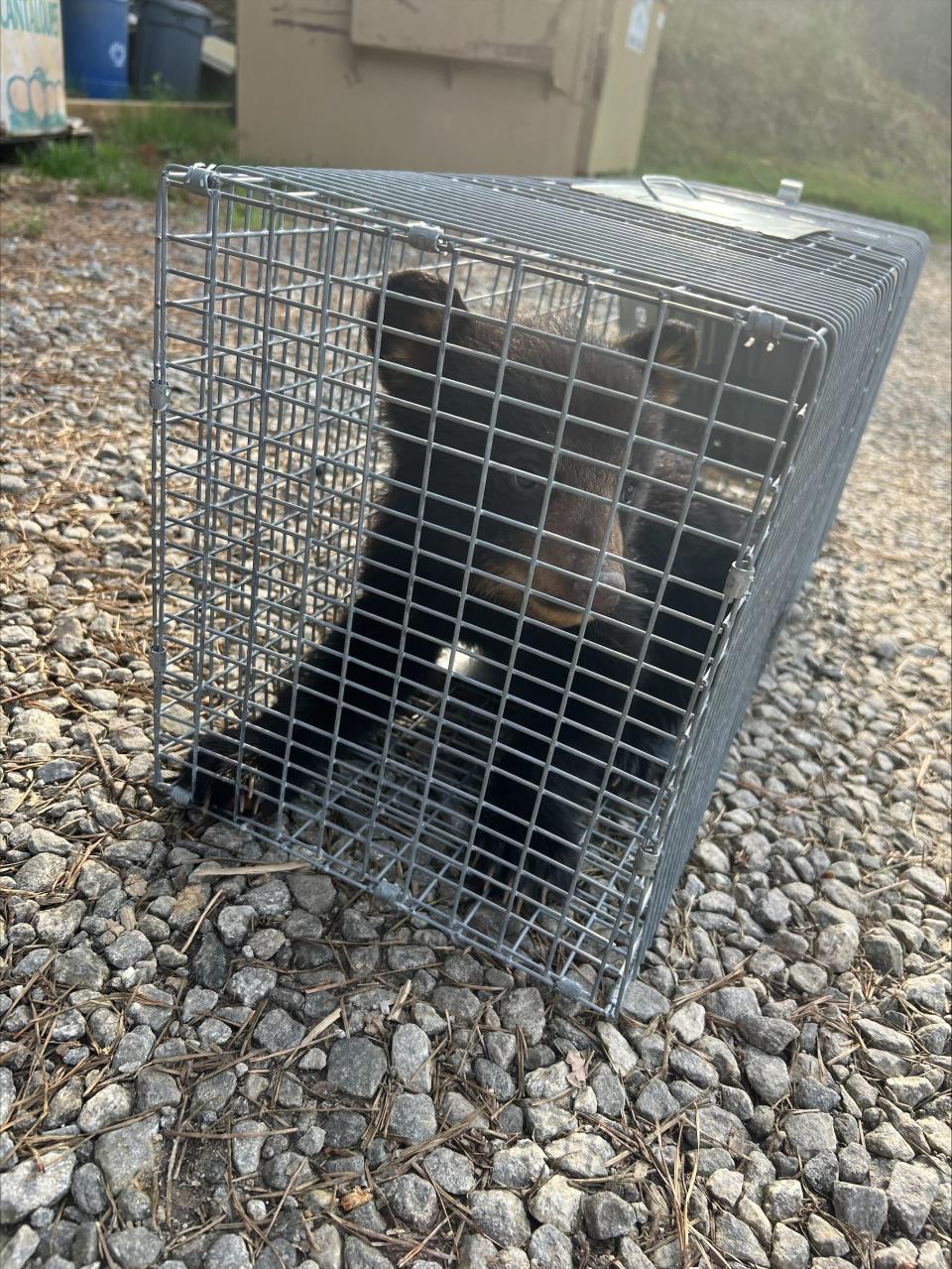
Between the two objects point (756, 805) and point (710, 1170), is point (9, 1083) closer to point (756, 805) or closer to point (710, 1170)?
point (710, 1170)

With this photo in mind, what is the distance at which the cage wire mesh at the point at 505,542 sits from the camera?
59.7 inches

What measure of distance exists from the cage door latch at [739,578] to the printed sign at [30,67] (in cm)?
686

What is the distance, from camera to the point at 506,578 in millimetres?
1758

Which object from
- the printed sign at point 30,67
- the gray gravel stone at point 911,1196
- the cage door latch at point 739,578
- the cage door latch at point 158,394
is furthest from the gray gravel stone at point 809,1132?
the printed sign at point 30,67

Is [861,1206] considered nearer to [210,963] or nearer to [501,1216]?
[501,1216]

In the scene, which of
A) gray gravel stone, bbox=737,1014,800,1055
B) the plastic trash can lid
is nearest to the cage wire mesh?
gray gravel stone, bbox=737,1014,800,1055

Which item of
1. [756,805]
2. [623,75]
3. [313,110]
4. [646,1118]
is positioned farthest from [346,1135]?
[623,75]

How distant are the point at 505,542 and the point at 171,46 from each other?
10361 mm

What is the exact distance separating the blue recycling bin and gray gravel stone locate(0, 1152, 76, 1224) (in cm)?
990

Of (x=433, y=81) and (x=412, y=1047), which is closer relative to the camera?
(x=412, y=1047)

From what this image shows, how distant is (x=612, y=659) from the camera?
2.14m

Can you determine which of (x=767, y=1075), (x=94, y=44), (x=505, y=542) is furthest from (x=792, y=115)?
(x=767, y=1075)

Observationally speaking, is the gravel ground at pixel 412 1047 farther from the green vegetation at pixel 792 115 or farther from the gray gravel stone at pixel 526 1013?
the green vegetation at pixel 792 115

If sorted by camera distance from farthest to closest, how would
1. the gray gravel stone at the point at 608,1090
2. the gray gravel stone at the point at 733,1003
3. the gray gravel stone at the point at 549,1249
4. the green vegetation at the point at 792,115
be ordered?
the green vegetation at the point at 792,115
the gray gravel stone at the point at 733,1003
the gray gravel stone at the point at 608,1090
the gray gravel stone at the point at 549,1249
